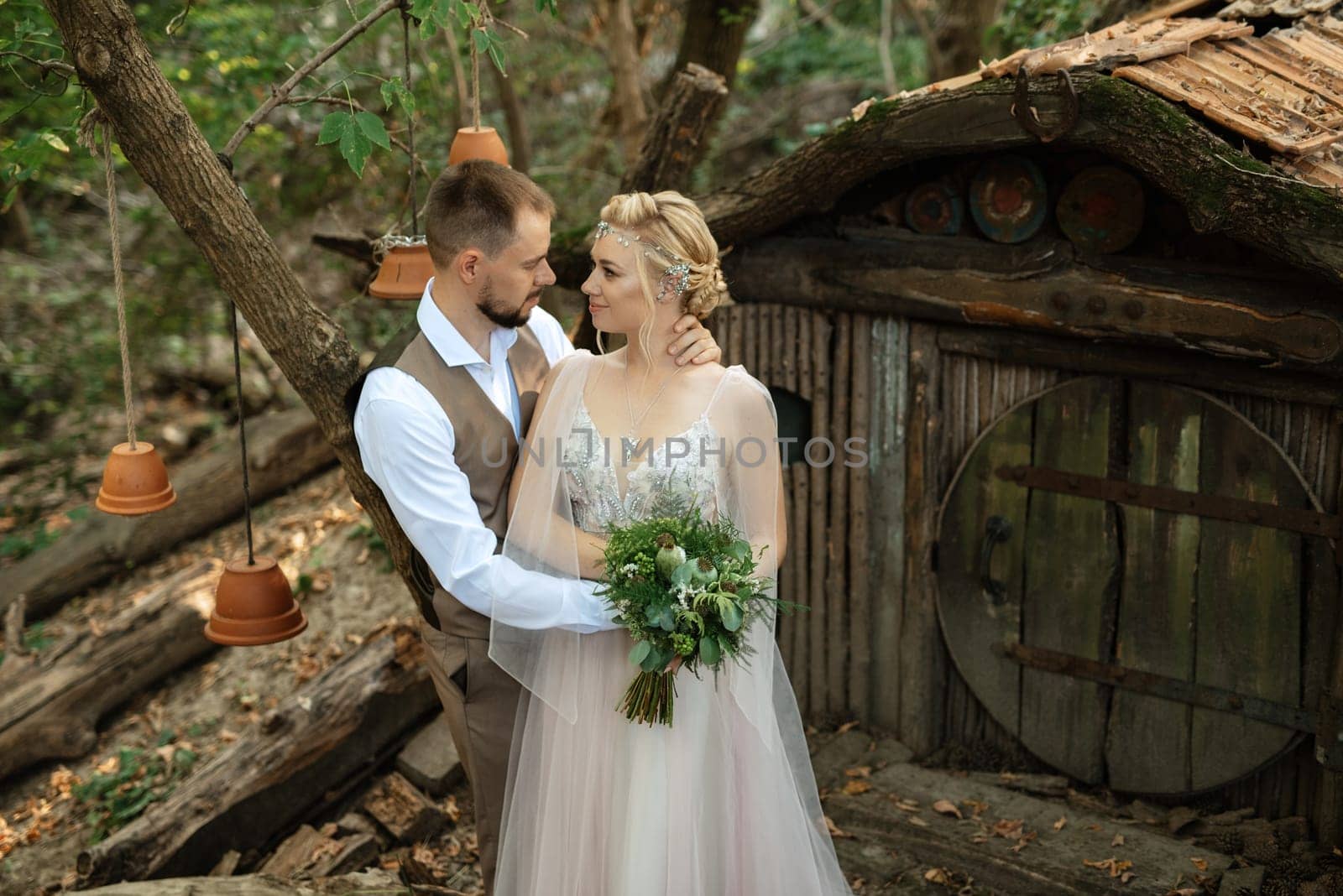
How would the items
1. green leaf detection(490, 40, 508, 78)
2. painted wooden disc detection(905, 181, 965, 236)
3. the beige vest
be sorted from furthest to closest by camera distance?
painted wooden disc detection(905, 181, 965, 236), green leaf detection(490, 40, 508, 78), the beige vest

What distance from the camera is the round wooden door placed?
15.3ft

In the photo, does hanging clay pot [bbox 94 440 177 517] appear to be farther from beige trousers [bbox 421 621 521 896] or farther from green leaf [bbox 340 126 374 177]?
green leaf [bbox 340 126 374 177]

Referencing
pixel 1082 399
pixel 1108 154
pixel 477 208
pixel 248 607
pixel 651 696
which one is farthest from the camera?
pixel 1082 399

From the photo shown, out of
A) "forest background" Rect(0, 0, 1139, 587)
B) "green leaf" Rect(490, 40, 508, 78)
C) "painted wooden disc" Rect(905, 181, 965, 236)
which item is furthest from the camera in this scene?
"forest background" Rect(0, 0, 1139, 587)

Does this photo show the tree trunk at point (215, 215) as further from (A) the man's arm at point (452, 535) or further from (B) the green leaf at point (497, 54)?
(B) the green leaf at point (497, 54)

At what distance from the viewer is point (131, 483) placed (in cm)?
381

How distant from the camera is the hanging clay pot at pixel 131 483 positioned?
12.4 ft

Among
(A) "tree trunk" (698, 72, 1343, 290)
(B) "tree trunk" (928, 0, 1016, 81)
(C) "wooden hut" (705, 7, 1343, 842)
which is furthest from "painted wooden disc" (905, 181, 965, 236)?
(B) "tree trunk" (928, 0, 1016, 81)

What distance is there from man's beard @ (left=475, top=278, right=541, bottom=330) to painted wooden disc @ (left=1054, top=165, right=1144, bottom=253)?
2.30 meters

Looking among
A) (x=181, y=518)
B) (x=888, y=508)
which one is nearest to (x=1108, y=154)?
(x=888, y=508)

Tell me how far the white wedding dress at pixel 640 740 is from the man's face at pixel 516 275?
328 millimetres

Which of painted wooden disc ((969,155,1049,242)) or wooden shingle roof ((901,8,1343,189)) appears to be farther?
painted wooden disc ((969,155,1049,242))

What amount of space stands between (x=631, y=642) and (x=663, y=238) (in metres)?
1.28

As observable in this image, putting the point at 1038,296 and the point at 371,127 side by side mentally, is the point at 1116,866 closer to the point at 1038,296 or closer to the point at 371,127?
the point at 1038,296
